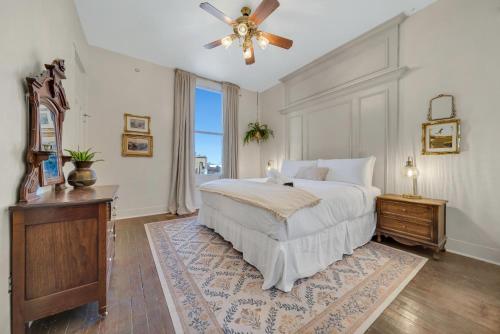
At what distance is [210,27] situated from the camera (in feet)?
9.78

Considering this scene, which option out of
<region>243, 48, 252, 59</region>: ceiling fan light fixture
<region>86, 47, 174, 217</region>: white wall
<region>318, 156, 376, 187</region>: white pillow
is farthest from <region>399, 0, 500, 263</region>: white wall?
<region>86, 47, 174, 217</region>: white wall

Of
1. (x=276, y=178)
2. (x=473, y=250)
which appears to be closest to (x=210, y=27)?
(x=276, y=178)

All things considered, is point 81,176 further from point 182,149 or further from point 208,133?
point 208,133

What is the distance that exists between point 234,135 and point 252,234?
3.41 metres

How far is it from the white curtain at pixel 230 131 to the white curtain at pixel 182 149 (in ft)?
2.98

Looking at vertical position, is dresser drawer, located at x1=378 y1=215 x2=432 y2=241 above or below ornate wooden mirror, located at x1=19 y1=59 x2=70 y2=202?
below

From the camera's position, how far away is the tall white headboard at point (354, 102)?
294 centimetres

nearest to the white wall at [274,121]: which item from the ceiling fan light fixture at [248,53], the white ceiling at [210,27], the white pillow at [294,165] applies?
the white pillow at [294,165]

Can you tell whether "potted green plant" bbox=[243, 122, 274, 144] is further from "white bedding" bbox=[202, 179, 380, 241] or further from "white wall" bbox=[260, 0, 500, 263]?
"white wall" bbox=[260, 0, 500, 263]

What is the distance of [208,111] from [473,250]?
5138 millimetres

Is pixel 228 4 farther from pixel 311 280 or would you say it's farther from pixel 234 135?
pixel 311 280

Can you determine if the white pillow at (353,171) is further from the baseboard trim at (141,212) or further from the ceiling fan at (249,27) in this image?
the baseboard trim at (141,212)

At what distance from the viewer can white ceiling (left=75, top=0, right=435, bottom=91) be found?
8.40 feet

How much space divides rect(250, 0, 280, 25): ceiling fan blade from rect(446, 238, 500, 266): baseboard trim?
3484mm
